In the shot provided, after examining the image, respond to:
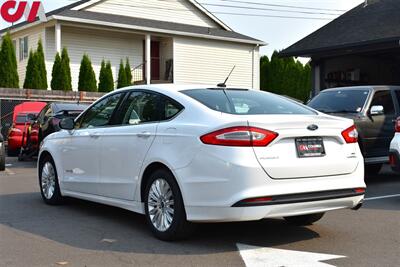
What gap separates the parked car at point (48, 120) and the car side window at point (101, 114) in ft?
18.8

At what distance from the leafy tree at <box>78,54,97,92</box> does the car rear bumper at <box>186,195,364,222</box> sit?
21.6m

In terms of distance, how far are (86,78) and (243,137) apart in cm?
2198

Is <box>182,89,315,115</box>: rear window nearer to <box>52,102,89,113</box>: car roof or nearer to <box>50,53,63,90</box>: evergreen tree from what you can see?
<box>52,102,89,113</box>: car roof

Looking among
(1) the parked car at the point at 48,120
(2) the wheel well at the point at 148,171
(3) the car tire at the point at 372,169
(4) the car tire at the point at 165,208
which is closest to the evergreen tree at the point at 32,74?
(1) the parked car at the point at 48,120

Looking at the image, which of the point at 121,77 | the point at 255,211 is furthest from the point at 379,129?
the point at 121,77

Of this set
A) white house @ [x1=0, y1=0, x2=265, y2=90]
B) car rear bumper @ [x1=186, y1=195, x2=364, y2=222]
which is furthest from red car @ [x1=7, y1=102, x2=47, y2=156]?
car rear bumper @ [x1=186, y1=195, x2=364, y2=222]

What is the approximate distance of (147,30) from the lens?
2908cm

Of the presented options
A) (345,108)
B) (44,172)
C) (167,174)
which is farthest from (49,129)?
(167,174)

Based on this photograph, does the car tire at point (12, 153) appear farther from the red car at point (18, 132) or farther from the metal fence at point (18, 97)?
the metal fence at point (18, 97)

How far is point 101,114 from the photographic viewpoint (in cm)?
739

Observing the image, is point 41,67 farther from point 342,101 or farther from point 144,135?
point 144,135

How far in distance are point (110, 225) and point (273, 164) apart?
7.90 ft

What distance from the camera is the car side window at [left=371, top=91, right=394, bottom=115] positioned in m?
10.8

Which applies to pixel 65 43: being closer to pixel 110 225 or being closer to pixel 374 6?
pixel 374 6
